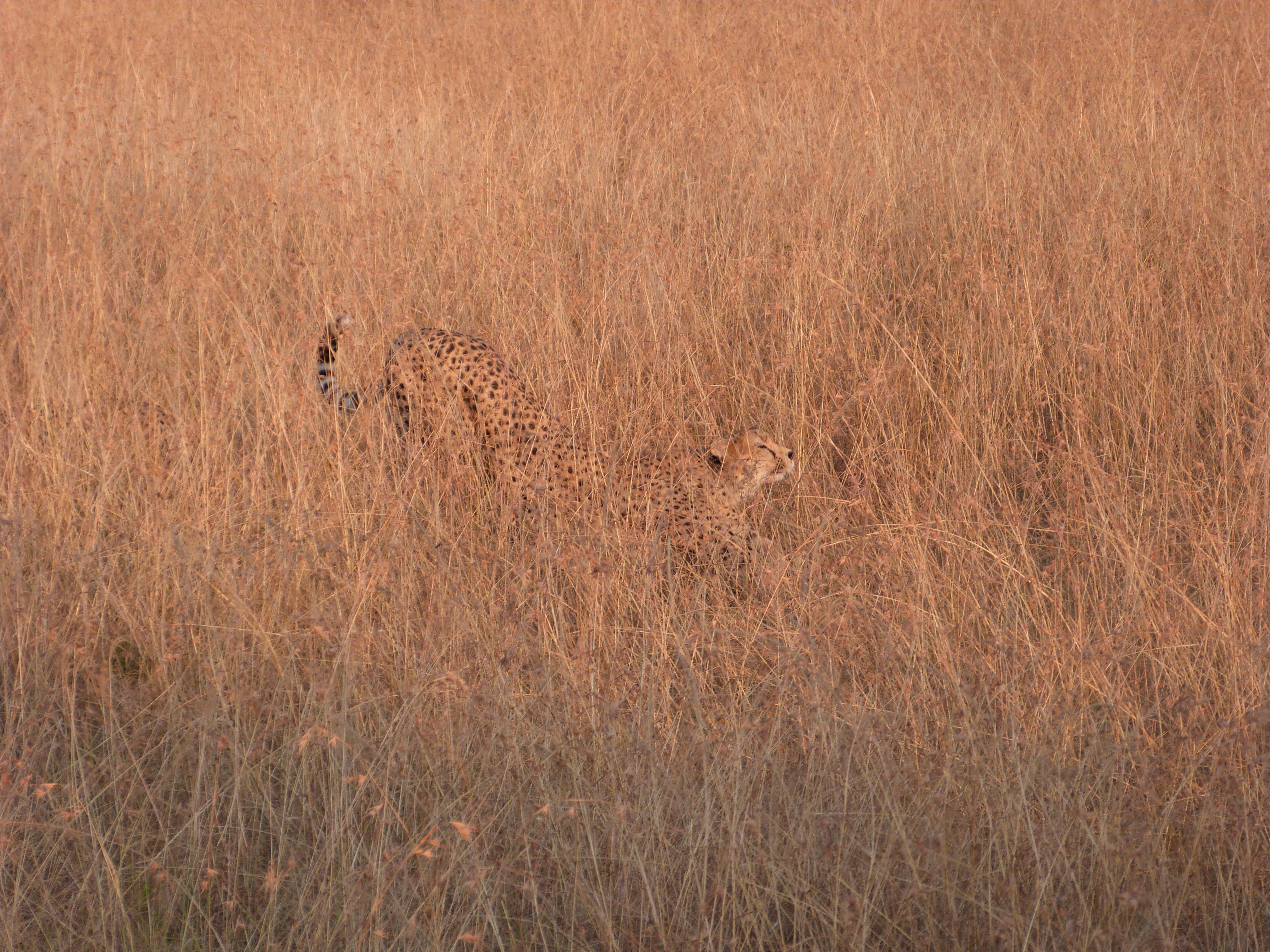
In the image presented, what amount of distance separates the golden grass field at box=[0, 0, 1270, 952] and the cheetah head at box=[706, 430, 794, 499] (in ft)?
0.33

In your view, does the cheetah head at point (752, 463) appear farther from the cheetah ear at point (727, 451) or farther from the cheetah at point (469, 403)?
the cheetah at point (469, 403)

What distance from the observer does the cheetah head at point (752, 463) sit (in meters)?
3.07

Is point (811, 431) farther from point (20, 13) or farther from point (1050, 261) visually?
point (20, 13)

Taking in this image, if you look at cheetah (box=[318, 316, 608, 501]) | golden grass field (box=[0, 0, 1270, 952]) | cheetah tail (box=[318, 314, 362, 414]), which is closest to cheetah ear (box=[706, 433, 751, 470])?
golden grass field (box=[0, 0, 1270, 952])

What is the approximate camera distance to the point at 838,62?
5492 millimetres

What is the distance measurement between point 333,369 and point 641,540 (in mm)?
1183

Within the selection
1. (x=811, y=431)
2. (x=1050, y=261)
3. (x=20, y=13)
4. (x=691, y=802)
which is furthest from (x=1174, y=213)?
(x=20, y=13)

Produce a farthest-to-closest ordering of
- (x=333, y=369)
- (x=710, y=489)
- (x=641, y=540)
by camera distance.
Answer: (x=333, y=369)
(x=710, y=489)
(x=641, y=540)

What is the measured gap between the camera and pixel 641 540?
2531mm

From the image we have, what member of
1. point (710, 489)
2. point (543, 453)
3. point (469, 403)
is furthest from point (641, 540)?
point (469, 403)

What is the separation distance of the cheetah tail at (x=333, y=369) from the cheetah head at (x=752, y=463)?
0.99 m

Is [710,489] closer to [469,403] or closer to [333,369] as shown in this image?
[469,403]

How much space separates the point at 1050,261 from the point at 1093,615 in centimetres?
164

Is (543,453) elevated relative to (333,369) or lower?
lower
